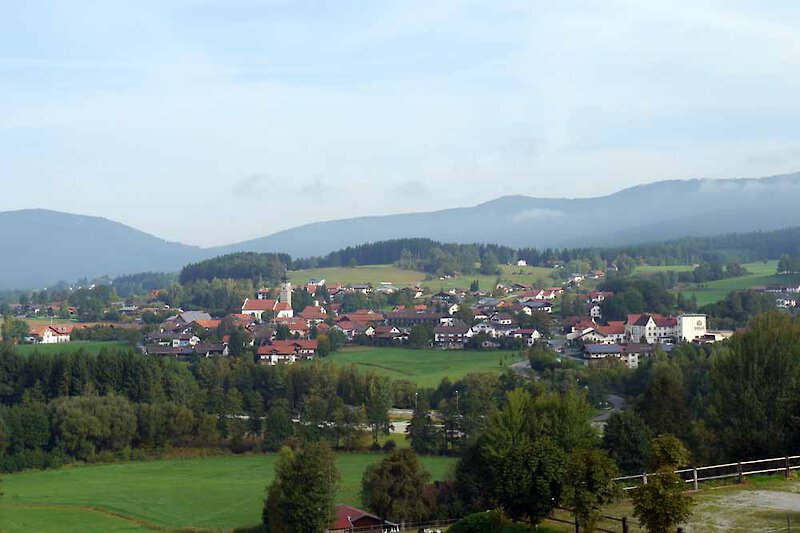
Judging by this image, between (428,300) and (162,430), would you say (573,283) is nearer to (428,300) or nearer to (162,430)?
(428,300)

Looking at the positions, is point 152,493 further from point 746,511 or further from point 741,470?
point 746,511

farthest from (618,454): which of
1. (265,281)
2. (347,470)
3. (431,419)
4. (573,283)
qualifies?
(265,281)

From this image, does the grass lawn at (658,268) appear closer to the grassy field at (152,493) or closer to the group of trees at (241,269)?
the group of trees at (241,269)

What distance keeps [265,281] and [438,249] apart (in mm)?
34296

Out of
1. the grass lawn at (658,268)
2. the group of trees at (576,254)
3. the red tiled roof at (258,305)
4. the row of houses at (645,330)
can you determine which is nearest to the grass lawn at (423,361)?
the row of houses at (645,330)

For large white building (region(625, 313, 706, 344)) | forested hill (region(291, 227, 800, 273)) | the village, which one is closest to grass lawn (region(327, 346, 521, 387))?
the village

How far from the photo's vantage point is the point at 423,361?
2960 inches

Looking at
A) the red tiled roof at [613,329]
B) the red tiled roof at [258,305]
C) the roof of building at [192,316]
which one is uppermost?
the red tiled roof at [258,305]

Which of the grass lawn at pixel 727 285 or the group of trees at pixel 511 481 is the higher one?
the grass lawn at pixel 727 285

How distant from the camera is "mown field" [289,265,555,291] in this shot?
140375 mm

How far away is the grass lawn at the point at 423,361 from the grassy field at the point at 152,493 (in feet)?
62.3

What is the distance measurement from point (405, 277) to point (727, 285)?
50.0 metres

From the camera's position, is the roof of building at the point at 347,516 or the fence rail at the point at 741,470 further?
the roof of building at the point at 347,516

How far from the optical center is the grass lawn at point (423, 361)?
66.6 m
